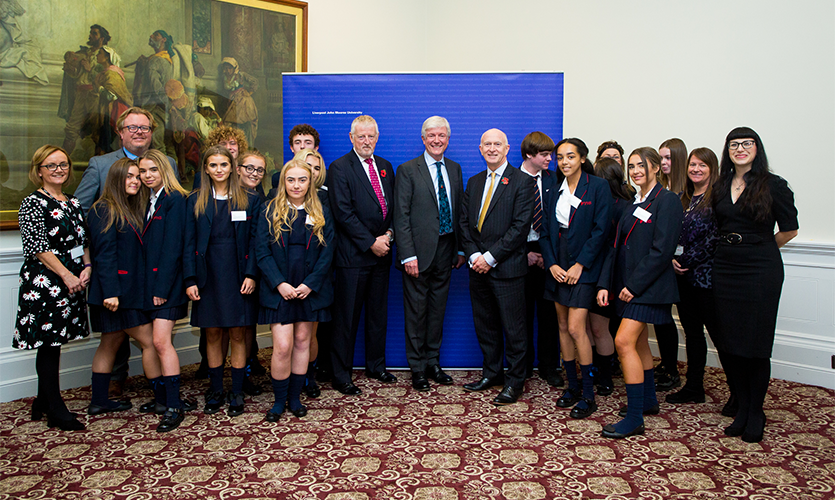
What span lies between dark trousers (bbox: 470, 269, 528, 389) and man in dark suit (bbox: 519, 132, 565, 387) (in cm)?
13

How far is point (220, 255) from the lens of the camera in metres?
3.52

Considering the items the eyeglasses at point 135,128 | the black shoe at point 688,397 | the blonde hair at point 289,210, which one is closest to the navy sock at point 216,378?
the blonde hair at point 289,210

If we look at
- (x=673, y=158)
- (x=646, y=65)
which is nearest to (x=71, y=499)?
(x=673, y=158)

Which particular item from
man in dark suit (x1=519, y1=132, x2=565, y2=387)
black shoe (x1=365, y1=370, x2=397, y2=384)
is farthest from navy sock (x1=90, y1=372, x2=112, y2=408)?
man in dark suit (x1=519, y1=132, x2=565, y2=387)

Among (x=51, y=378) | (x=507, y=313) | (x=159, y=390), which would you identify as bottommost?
(x=159, y=390)

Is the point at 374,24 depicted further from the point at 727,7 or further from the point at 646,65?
the point at 727,7

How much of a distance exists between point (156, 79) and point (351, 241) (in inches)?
90.2

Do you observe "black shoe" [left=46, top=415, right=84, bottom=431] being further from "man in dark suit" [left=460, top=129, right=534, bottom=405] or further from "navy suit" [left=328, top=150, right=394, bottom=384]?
"man in dark suit" [left=460, top=129, right=534, bottom=405]

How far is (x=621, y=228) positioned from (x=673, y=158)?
96 cm

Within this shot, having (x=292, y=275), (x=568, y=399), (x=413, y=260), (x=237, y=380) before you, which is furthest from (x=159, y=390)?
(x=568, y=399)

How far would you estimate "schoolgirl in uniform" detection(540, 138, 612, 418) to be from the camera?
3553 mm

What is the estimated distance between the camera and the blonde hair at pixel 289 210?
11.5ft

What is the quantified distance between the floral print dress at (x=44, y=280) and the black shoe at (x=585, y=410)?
3.00 m

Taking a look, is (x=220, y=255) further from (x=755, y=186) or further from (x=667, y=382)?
(x=667, y=382)
